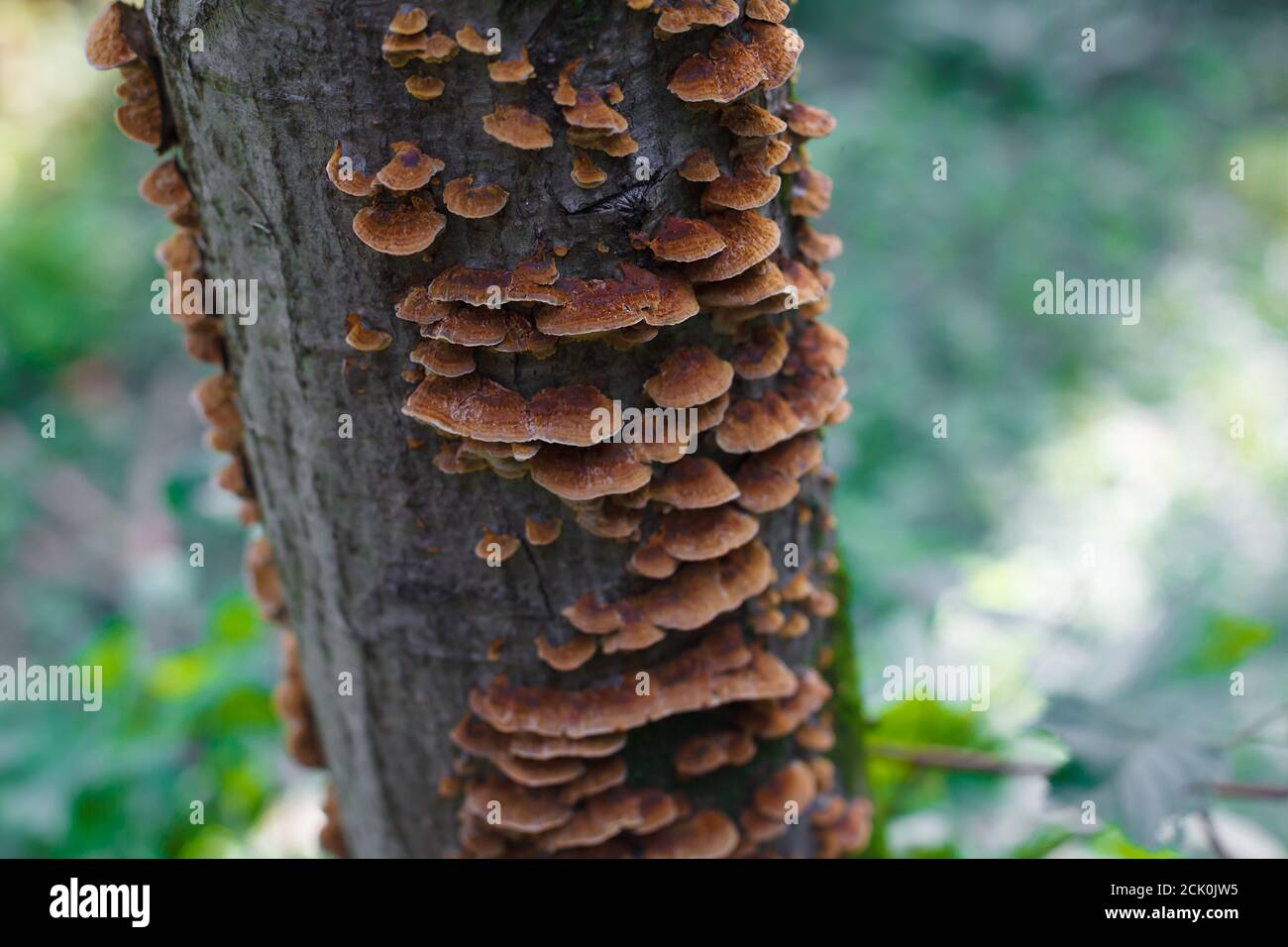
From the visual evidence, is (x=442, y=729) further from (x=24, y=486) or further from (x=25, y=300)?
(x=25, y=300)

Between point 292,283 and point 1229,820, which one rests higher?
point 292,283

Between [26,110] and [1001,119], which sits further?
[26,110]

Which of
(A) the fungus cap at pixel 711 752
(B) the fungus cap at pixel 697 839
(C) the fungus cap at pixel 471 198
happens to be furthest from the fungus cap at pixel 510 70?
(B) the fungus cap at pixel 697 839

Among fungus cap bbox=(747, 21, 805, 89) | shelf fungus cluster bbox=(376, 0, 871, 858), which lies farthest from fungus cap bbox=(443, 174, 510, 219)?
fungus cap bbox=(747, 21, 805, 89)

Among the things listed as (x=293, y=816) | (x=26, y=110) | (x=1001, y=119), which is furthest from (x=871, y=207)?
(x=26, y=110)

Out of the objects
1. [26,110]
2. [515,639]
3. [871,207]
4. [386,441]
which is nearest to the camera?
[386,441]

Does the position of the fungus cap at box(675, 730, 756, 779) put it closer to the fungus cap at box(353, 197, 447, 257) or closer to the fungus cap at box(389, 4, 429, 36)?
the fungus cap at box(353, 197, 447, 257)

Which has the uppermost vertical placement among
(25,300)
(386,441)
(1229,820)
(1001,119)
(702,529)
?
(1001,119)

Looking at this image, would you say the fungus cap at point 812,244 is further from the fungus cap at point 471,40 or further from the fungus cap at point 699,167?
the fungus cap at point 471,40
